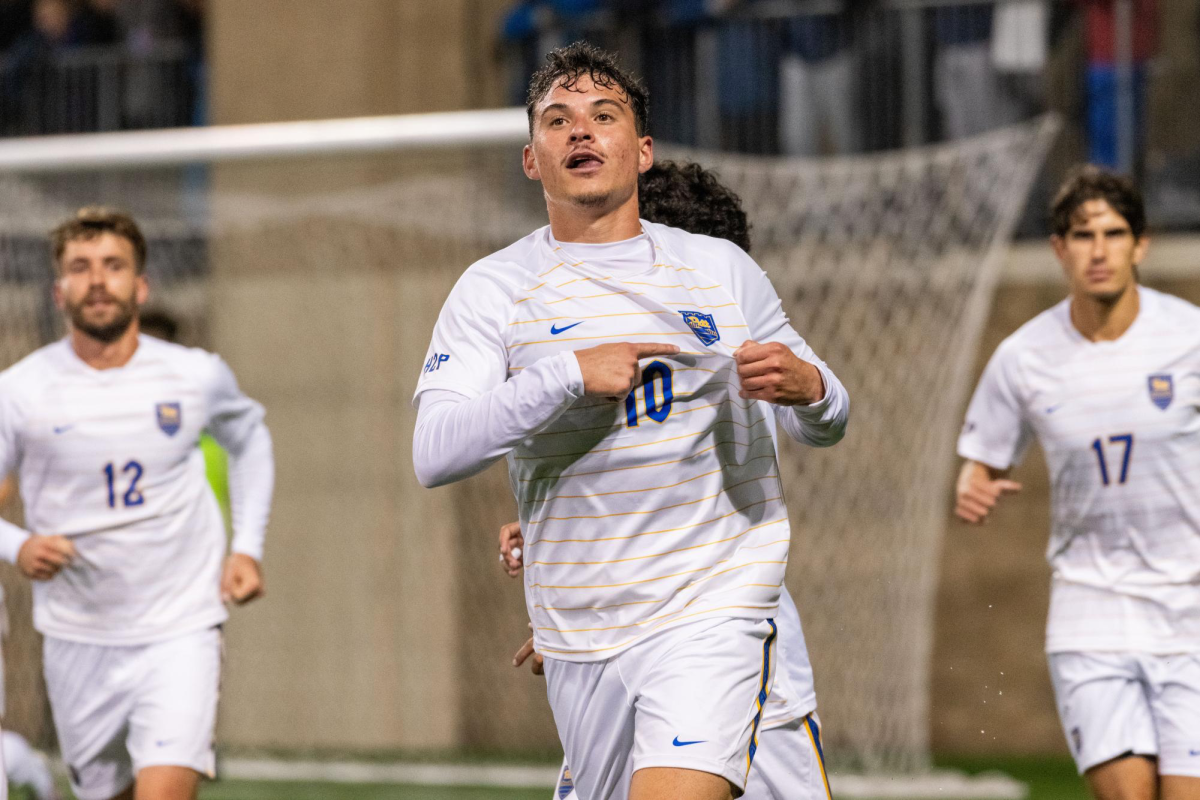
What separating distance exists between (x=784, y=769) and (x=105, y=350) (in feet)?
9.28

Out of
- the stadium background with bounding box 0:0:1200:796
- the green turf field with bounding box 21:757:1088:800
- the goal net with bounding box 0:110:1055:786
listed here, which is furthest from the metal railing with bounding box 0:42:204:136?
the green turf field with bounding box 21:757:1088:800

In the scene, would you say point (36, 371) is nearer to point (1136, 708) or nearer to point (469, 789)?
point (1136, 708)

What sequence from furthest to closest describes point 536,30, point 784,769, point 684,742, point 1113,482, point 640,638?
1. point 536,30
2. point 1113,482
3. point 784,769
4. point 640,638
5. point 684,742

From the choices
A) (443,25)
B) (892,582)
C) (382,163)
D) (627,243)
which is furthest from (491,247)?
(627,243)

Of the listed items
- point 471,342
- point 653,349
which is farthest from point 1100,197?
point 471,342

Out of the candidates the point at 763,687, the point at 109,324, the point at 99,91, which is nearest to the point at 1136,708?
the point at 763,687

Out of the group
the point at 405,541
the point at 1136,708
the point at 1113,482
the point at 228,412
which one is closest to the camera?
the point at 1136,708

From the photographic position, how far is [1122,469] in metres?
4.61

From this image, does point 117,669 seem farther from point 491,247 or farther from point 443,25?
point 443,25

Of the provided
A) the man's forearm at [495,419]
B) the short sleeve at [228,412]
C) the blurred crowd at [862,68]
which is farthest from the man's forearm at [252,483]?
the blurred crowd at [862,68]

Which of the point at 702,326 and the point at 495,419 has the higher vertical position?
the point at 702,326

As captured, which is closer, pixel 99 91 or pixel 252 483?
pixel 252 483

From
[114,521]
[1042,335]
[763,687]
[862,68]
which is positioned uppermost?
[862,68]

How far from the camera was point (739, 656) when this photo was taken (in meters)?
3.11
